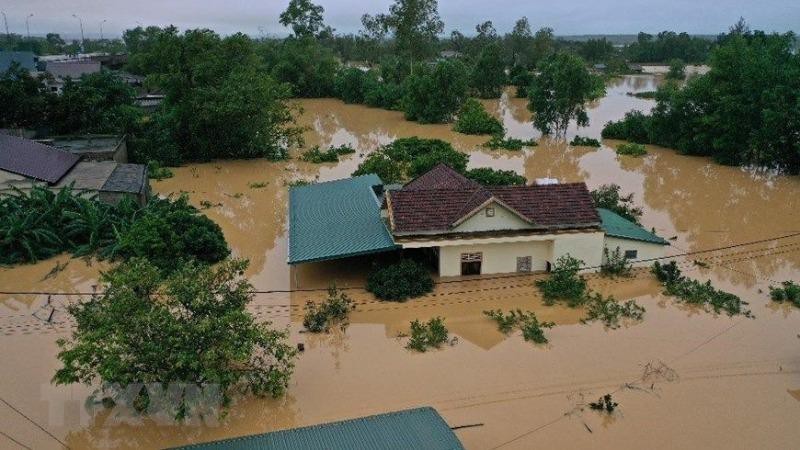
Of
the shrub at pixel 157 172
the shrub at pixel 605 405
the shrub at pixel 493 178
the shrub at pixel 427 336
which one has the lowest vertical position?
the shrub at pixel 605 405

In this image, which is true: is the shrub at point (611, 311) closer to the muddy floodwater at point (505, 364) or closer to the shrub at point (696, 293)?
the muddy floodwater at point (505, 364)

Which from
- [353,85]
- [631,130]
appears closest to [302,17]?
[353,85]

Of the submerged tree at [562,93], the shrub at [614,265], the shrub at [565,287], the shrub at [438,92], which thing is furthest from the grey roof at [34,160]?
the submerged tree at [562,93]

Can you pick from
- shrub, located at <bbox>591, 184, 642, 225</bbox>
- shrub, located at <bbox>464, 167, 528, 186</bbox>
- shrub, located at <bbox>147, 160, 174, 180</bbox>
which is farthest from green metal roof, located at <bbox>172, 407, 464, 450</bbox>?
shrub, located at <bbox>147, 160, 174, 180</bbox>

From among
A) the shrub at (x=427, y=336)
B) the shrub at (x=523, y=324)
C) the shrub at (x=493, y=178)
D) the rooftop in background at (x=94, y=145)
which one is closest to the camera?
the shrub at (x=427, y=336)

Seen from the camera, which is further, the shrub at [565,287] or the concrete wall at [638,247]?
the concrete wall at [638,247]
